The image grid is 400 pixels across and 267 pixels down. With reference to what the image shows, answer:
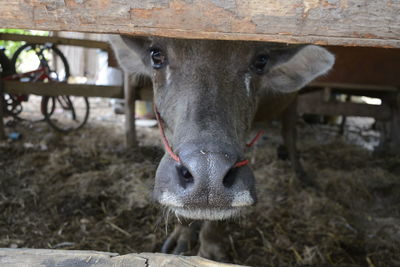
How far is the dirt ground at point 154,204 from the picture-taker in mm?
3123

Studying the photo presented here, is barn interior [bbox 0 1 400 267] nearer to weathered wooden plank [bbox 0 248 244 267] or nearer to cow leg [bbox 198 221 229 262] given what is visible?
cow leg [bbox 198 221 229 262]

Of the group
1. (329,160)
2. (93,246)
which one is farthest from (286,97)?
(93,246)

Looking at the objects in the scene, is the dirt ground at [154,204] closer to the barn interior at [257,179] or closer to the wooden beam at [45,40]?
the barn interior at [257,179]

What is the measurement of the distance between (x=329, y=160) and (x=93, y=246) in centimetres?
411

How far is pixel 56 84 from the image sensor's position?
552cm

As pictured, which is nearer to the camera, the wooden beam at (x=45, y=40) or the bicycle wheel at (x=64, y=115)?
the wooden beam at (x=45, y=40)

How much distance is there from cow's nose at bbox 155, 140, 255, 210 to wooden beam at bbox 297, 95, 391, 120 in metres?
4.34

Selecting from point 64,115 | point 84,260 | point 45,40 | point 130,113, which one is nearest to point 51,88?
point 45,40

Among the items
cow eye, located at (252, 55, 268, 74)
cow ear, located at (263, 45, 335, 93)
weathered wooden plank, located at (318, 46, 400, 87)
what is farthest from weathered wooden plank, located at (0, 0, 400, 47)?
weathered wooden plank, located at (318, 46, 400, 87)

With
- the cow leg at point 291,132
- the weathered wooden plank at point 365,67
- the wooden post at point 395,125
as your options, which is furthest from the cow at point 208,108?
the wooden post at point 395,125

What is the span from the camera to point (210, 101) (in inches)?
82.6

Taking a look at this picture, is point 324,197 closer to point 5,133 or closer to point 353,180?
point 353,180

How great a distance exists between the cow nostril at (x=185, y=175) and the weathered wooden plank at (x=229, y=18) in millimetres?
686

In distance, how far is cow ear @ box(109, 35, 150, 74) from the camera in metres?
2.94
